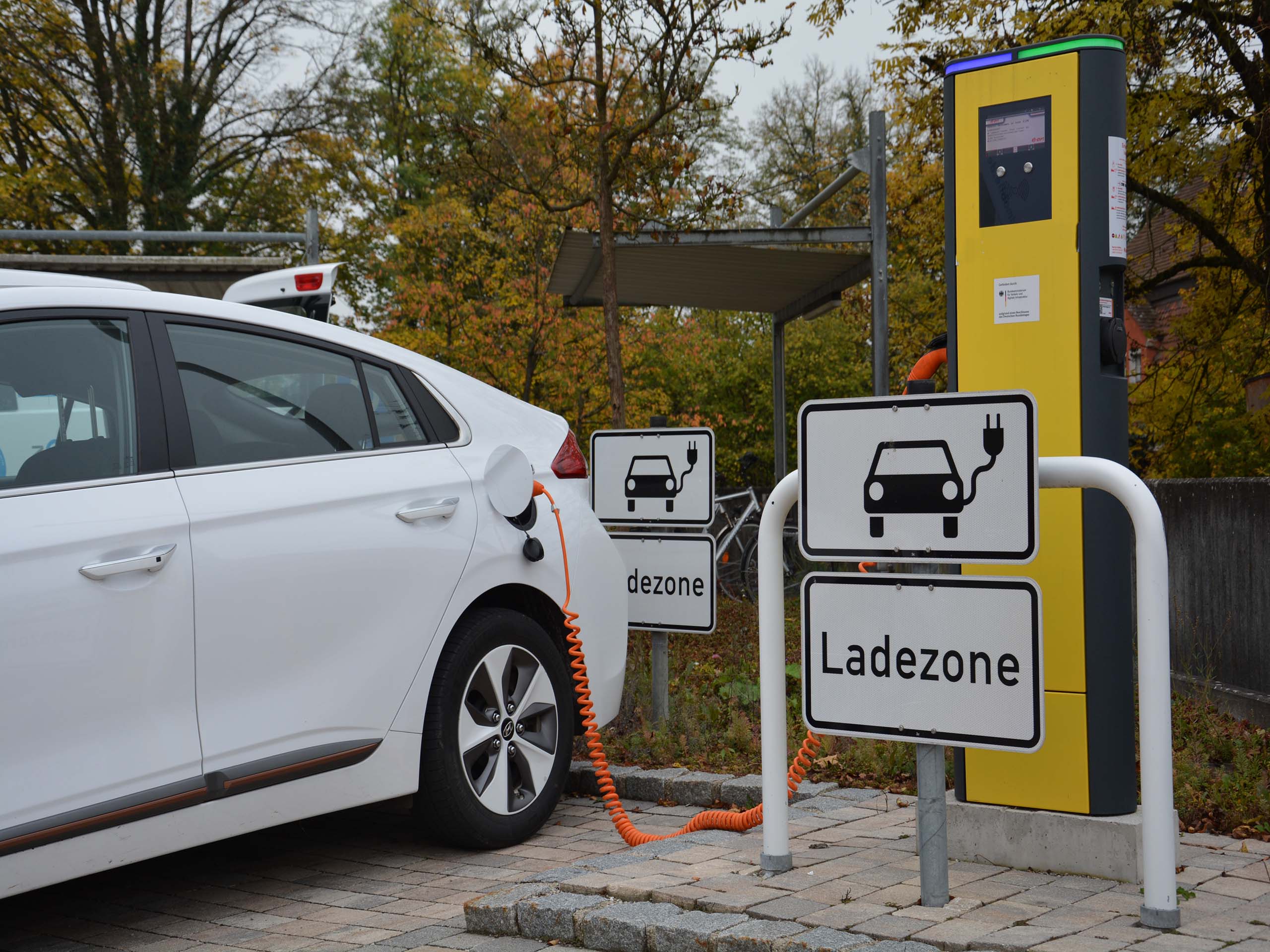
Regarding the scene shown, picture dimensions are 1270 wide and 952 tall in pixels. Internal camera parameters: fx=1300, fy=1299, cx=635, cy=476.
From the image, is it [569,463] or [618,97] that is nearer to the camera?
[569,463]

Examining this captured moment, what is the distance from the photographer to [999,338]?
409 centimetres

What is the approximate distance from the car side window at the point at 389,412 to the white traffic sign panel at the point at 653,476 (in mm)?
1390

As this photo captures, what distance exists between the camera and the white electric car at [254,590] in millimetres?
3574

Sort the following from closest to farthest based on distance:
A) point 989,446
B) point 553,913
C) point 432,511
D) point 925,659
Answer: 1. point 989,446
2. point 925,659
3. point 553,913
4. point 432,511

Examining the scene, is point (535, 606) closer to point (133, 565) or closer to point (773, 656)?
point (773, 656)

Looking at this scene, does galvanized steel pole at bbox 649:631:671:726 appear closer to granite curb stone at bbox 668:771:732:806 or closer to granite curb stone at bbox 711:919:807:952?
granite curb stone at bbox 668:771:732:806

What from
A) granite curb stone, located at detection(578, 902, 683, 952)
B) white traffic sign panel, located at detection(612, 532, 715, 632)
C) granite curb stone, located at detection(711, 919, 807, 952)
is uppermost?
white traffic sign panel, located at detection(612, 532, 715, 632)

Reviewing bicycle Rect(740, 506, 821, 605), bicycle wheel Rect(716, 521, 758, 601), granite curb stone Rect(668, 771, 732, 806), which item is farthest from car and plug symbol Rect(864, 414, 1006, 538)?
bicycle wheel Rect(716, 521, 758, 601)

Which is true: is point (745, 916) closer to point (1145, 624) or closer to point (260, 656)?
point (1145, 624)

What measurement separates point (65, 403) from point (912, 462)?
246cm

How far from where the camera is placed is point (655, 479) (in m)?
6.26

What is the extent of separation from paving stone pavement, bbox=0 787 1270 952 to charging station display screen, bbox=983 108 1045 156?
222cm

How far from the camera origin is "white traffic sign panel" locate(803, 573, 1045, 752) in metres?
3.19

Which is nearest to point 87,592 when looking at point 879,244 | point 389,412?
point 389,412
